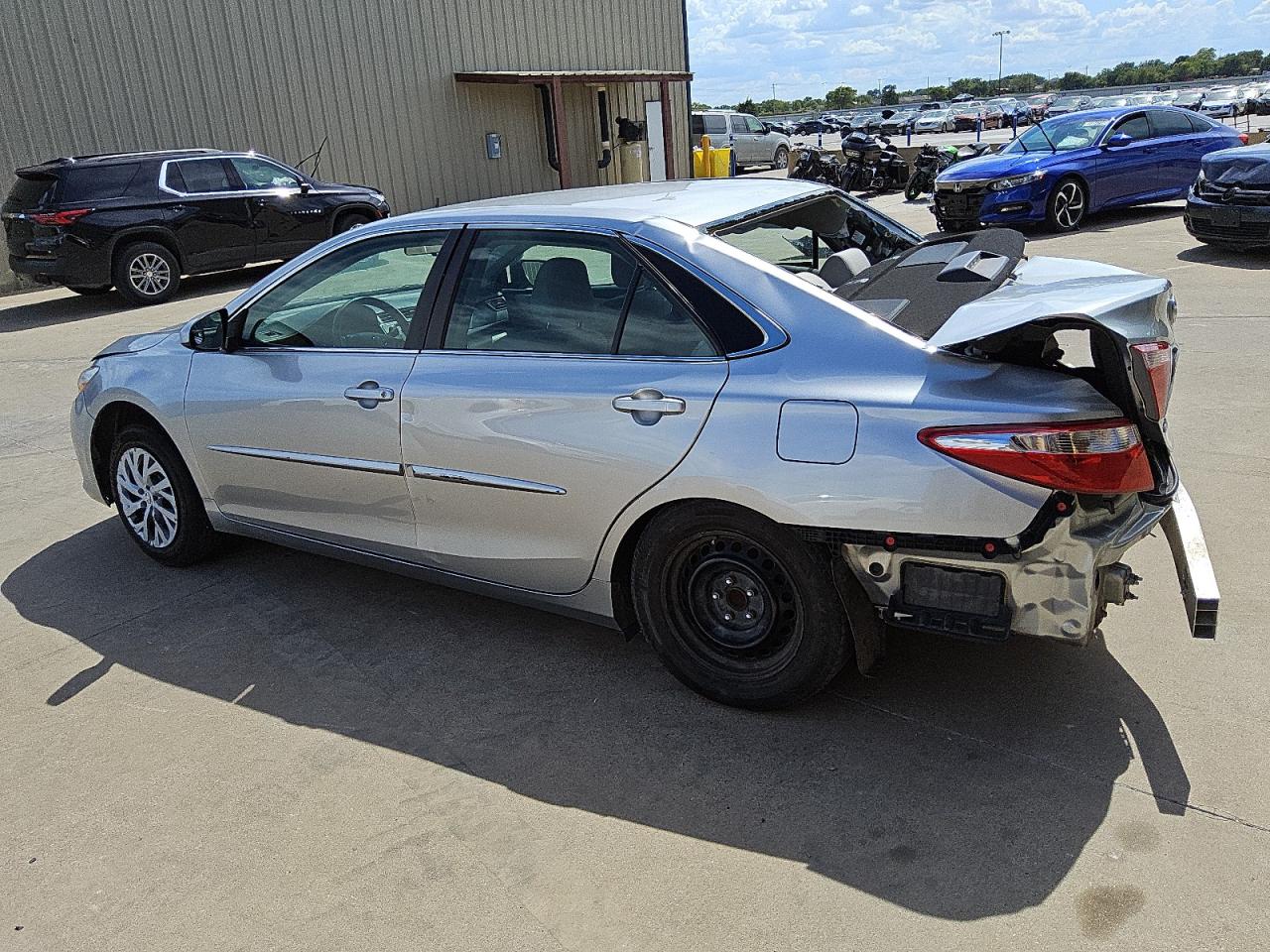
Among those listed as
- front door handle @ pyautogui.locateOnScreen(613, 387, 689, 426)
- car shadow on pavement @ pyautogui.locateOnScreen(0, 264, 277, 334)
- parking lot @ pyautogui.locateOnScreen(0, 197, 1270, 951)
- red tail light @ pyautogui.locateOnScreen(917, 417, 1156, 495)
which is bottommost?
parking lot @ pyautogui.locateOnScreen(0, 197, 1270, 951)

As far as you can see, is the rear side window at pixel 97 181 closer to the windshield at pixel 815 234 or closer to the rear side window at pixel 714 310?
the windshield at pixel 815 234

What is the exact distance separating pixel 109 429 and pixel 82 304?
10.2 m

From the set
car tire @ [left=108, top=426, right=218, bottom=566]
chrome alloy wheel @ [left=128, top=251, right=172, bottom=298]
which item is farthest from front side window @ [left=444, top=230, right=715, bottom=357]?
chrome alloy wheel @ [left=128, top=251, right=172, bottom=298]

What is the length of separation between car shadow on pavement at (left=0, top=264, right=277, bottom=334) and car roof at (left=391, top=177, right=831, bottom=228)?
10516 millimetres

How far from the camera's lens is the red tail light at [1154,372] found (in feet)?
9.53

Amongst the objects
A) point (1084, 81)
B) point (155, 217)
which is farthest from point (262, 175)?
Answer: point (1084, 81)

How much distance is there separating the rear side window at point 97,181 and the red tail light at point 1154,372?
12.9 meters

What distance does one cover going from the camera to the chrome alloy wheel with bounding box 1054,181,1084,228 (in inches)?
543

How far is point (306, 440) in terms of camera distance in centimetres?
424

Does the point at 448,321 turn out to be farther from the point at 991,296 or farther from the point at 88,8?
the point at 88,8

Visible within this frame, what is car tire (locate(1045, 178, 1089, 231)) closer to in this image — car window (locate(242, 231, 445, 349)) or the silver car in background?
the silver car in background

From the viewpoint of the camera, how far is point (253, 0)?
58.3 feet

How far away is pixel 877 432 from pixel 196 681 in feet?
8.61

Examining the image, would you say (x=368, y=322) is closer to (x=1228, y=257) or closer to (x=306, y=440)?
(x=306, y=440)
